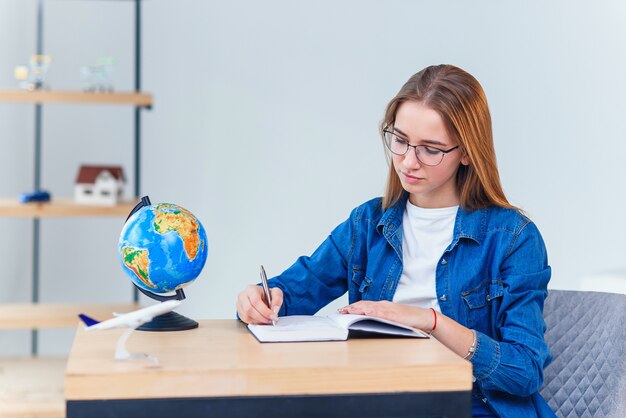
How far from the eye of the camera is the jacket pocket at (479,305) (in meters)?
1.67

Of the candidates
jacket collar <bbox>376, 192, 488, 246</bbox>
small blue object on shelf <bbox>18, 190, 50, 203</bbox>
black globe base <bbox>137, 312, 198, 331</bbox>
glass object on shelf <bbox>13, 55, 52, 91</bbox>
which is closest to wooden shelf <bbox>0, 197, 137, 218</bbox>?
small blue object on shelf <bbox>18, 190, 50, 203</bbox>

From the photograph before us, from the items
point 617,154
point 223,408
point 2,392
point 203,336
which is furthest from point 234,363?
point 617,154

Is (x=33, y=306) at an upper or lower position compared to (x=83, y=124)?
lower

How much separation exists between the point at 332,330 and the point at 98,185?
2.11 metres

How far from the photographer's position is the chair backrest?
5.48ft

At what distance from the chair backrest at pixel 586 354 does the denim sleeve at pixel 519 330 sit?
0.16 metres

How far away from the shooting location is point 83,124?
12.4ft

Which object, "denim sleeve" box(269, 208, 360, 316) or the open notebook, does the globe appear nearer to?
the open notebook

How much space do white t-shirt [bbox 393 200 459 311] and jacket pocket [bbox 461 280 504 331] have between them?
7 cm

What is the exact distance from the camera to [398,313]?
148 cm

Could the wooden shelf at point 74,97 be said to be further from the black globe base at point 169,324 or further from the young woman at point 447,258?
the black globe base at point 169,324

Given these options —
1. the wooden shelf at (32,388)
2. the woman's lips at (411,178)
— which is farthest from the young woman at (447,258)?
the wooden shelf at (32,388)

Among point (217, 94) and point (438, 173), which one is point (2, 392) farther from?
point (438, 173)

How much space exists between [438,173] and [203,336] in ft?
1.84
